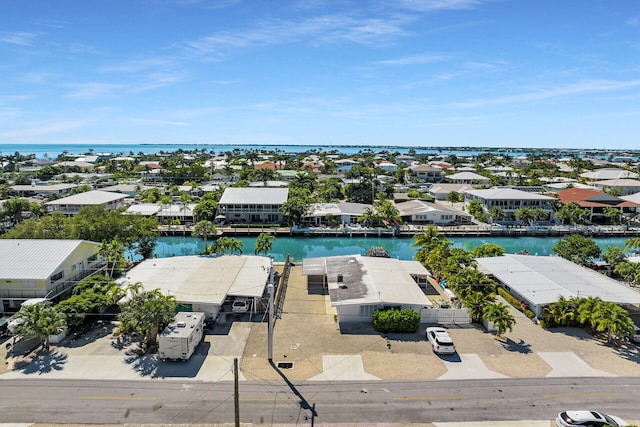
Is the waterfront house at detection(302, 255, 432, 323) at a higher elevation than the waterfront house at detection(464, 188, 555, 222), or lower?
lower

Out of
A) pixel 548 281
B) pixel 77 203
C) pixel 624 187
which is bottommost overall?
pixel 548 281

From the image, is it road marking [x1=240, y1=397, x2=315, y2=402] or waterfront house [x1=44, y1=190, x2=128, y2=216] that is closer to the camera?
road marking [x1=240, y1=397, x2=315, y2=402]

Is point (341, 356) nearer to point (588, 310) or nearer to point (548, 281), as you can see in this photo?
point (588, 310)

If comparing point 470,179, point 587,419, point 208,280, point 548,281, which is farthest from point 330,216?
point 470,179

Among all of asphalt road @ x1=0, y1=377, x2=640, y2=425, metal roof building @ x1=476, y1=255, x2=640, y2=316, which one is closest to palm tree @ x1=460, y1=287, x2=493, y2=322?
metal roof building @ x1=476, y1=255, x2=640, y2=316

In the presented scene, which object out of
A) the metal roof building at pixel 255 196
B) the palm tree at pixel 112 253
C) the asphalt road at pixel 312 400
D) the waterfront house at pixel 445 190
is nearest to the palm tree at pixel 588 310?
the asphalt road at pixel 312 400

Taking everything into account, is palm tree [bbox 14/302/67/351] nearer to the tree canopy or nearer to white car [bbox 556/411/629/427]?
white car [bbox 556/411/629/427]
